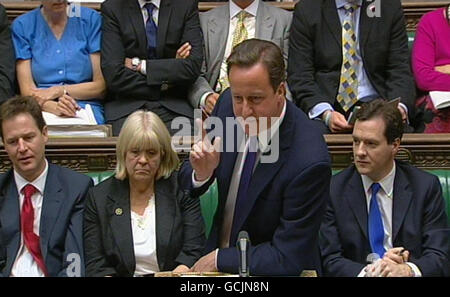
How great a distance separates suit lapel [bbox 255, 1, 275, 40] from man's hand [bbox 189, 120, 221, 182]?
5.22ft

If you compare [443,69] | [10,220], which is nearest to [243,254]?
[10,220]

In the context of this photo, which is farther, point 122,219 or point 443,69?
point 443,69

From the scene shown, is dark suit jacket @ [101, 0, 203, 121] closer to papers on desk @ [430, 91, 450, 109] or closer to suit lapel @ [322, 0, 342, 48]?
suit lapel @ [322, 0, 342, 48]

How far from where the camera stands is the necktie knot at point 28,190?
316 cm

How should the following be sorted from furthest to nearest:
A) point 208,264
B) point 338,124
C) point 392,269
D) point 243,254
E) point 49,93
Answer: point 49,93, point 338,124, point 392,269, point 208,264, point 243,254

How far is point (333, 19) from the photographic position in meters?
4.09

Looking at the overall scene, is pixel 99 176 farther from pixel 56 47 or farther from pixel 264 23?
pixel 264 23

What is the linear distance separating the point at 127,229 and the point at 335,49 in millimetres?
1391

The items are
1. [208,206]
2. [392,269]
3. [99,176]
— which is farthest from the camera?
[99,176]

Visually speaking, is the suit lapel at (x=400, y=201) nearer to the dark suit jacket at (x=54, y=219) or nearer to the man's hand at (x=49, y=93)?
the dark suit jacket at (x=54, y=219)

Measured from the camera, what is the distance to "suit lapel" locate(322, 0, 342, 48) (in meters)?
4.08

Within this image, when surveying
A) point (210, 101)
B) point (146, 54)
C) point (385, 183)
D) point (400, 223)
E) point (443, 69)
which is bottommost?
point (400, 223)

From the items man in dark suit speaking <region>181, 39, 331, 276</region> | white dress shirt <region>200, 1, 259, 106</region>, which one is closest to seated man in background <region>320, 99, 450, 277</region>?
man in dark suit speaking <region>181, 39, 331, 276</region>
